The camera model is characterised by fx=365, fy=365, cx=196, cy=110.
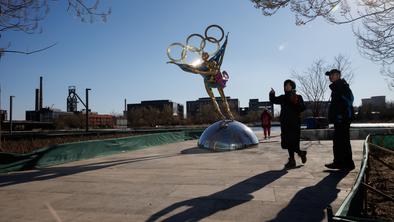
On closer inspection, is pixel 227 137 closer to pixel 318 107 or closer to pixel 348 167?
pixel 348 167

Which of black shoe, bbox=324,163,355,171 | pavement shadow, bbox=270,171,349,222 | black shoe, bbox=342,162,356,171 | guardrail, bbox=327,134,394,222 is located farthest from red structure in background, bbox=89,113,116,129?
pavement shadow, bbox=270,171,349,222

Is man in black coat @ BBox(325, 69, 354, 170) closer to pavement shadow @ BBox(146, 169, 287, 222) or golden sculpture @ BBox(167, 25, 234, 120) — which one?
pavement shadow @ BBox(146, 169, 287, 222)

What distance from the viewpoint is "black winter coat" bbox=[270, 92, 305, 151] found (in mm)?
7934

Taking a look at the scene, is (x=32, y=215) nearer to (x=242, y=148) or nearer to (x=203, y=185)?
(x=203, y=185)

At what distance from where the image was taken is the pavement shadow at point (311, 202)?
422 cm

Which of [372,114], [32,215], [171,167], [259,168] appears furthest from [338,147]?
[372,114]

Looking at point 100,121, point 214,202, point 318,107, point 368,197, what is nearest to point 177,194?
point 214,202

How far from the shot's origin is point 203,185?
6.34 meters

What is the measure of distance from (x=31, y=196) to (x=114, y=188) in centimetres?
131

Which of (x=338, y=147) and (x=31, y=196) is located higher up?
(x=338, y=147)


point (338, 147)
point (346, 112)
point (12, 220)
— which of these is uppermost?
point (346, 112)

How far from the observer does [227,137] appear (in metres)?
13.4

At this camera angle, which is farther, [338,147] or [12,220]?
[338,147]

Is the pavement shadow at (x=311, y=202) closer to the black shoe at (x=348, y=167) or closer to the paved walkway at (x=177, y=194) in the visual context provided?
the paved walkway at (x=177, y=194)
